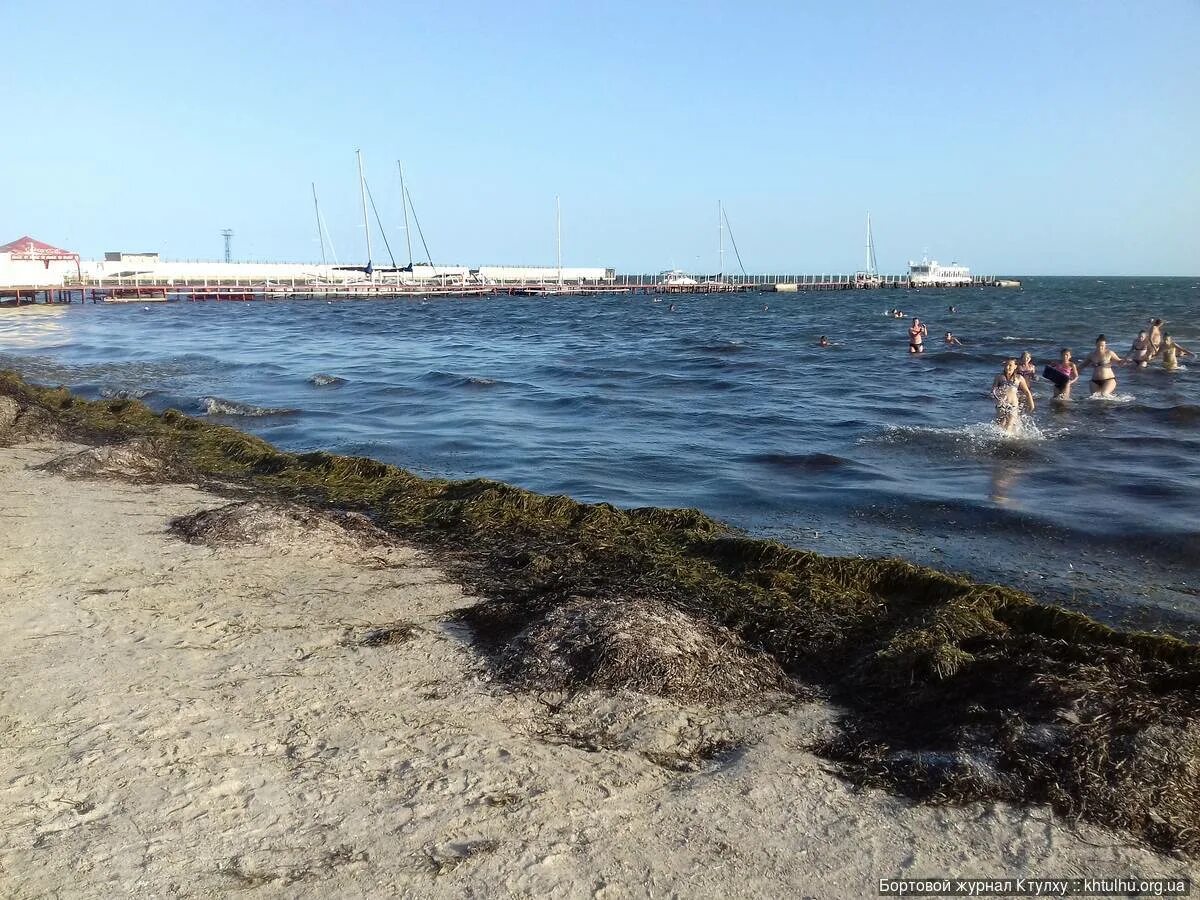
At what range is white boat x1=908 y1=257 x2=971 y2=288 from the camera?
118m

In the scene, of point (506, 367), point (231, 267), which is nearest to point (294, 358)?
point (506, 367)

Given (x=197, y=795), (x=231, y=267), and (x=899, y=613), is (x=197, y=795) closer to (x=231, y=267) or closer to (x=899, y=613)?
(x=899, y=613)

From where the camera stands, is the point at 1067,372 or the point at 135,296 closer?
the point at 1067,372

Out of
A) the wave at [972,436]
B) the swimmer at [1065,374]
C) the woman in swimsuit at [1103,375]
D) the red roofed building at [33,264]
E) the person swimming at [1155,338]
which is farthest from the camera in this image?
the red roofed building at [33,264]

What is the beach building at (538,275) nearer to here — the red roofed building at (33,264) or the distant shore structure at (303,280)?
the distant shore structure at (303,280)

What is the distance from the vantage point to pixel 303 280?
3509 inches

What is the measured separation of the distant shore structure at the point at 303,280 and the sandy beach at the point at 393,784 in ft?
217

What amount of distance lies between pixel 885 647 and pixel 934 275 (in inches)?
4874

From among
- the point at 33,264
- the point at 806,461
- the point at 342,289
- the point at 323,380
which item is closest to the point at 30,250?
the point at 33,264

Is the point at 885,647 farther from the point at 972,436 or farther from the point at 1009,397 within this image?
the point at 1009,397

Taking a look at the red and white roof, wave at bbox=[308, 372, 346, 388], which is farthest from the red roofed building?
wave at bbox=[308, 372, 346, 388]

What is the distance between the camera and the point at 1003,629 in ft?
18.6

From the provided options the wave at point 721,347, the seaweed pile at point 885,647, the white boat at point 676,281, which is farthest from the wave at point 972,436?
the white boat at point 676,281

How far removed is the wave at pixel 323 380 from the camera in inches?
871
